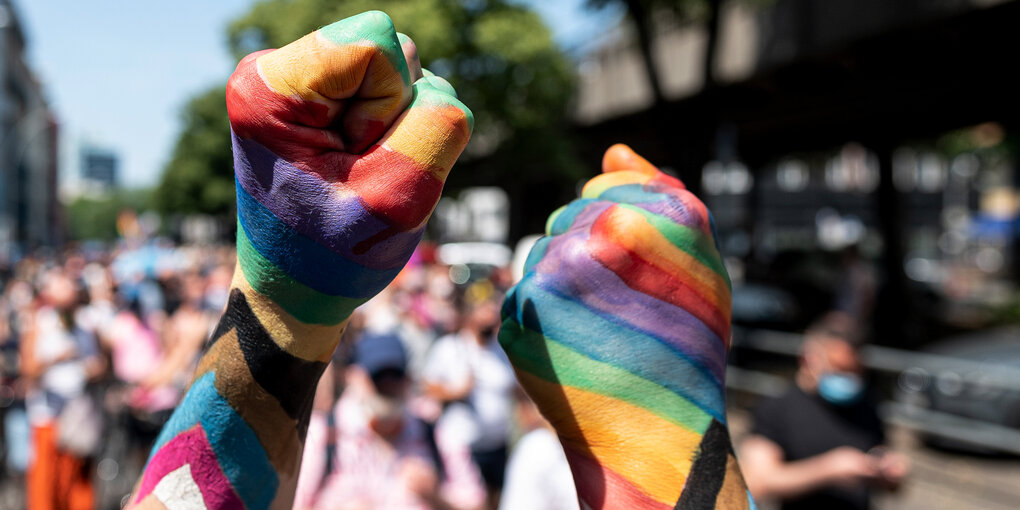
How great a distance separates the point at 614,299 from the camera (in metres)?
1.09

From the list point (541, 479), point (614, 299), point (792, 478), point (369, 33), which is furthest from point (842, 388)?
point (369, 33)

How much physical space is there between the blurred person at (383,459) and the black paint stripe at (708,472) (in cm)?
232

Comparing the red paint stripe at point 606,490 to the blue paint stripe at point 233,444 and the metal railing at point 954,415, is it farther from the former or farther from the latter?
the metal railing at point 954,415

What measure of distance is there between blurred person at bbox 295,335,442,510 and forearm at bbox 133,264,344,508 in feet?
7.33

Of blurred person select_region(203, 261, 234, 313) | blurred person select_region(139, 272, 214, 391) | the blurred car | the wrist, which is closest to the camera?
the wrist

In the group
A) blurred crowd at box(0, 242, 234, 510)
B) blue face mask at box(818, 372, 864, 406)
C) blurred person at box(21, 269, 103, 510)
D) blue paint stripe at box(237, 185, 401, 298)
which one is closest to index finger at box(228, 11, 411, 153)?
blue paint stripe at box(237, 185, 401, 298)

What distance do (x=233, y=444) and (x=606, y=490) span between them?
505 mm

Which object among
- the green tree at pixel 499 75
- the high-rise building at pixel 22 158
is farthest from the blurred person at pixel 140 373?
the high-rise building at pixel 22 158

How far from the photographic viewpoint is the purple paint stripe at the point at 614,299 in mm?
1088

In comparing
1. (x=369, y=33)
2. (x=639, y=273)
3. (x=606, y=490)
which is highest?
(x=369, y=33)

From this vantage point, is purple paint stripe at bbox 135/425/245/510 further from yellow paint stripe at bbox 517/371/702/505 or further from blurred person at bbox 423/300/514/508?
blurred person at bbox 423/300/514/508

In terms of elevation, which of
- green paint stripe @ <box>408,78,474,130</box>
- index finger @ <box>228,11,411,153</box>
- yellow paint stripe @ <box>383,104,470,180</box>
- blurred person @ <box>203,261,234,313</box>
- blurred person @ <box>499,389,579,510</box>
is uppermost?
index finger @ <box>228,11,411,153</box>

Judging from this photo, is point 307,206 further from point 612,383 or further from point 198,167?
point 198,167

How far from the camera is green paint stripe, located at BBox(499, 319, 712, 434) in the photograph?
3.56 feet
